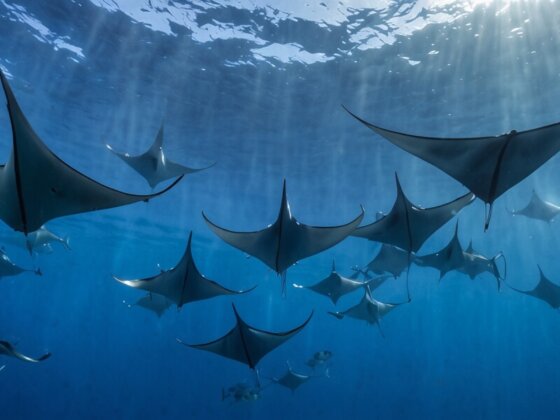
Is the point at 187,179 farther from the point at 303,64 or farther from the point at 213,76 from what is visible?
the point at 303,64

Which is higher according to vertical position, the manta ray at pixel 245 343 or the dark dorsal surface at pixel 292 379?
the manta ray at pixel 245 343

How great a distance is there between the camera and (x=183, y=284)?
22.7ft

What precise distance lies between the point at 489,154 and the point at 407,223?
231 cm

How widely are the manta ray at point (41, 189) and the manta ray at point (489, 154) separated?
8.99 ft

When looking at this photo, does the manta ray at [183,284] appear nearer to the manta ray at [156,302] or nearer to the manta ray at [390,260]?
the manta ray at [156,302]

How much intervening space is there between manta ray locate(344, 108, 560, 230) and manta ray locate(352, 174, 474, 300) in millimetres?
1138

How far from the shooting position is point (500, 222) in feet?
94.8

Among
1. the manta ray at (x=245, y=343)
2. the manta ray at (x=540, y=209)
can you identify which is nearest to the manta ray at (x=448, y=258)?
the manta ray at (x=245, y=343)

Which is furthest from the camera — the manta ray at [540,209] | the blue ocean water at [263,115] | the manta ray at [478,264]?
the manta ray at [540,209]

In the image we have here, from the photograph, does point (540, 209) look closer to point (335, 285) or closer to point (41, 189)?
point (335, 285)

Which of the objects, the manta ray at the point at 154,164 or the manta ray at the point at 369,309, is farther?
the manta ray at the point at 369,309

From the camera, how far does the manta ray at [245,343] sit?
6407 millimetres

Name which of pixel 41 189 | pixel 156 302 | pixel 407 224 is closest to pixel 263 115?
pixel 156 302

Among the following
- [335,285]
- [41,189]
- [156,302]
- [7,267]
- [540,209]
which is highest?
[540,209]
